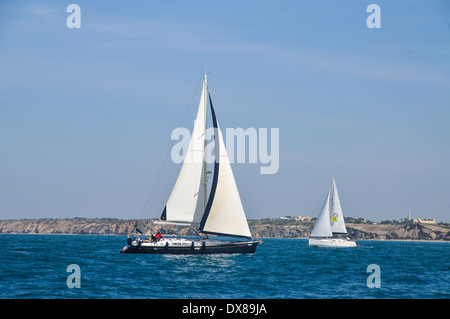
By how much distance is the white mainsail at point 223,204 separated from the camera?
5166 centimetres

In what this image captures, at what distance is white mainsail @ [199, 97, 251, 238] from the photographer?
51656 millimetres

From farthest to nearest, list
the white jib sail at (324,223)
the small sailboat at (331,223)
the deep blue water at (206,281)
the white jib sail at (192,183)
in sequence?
the small sailboat at (331,223) → the white jib sail at (324,223) → the white jib sail at (192,183) → the deep blue water at (206,281)

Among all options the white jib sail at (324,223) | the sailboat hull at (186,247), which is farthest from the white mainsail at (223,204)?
the white jib sail at (324,223)

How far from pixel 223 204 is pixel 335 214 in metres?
45.6

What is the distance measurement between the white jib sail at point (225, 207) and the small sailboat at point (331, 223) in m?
42.1

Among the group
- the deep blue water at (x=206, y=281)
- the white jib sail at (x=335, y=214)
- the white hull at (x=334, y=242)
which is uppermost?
the white jib sail at (x=335, y=214)

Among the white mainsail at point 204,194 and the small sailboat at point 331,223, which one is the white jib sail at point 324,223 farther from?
the white mainsail at point 204,194

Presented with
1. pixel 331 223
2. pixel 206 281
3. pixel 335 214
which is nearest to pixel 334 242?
pixel 331 223

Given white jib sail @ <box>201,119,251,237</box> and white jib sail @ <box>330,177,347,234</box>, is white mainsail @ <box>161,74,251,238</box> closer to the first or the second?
white jib sail @ <box>201,119,251,237</box>

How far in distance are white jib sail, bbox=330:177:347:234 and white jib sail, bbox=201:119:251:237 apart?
43328mm

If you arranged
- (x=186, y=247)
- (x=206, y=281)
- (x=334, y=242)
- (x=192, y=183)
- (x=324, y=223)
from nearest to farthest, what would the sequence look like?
1. (x=206, y=281)
2. (x=186, y=247)
3. (x=192, y=183)
4. (x=324, y=223)
5. (x=334, y=242)

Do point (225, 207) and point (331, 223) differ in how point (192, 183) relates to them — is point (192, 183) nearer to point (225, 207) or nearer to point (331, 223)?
point (225, 207)

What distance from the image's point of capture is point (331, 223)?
307 feet
